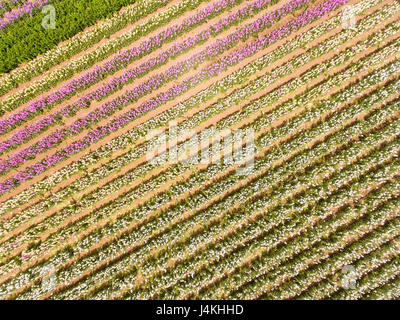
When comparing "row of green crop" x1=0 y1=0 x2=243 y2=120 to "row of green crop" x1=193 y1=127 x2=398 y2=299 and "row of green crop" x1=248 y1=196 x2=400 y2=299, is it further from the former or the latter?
"row of green crop" x1=248 y1=196 x2=400 y2=299

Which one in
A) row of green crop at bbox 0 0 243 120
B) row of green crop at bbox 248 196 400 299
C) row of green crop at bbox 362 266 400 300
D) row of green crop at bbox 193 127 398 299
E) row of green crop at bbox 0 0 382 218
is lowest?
row of green crop at bbox 362 266 400 300

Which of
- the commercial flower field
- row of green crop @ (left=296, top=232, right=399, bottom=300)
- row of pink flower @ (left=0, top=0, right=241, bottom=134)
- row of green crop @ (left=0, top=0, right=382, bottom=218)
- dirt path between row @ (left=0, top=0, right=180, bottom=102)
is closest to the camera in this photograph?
row of green crop @ (left=296, top=232, right=399, bottom=300)

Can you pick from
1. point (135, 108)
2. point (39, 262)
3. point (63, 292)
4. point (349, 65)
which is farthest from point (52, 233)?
point (349, 65)

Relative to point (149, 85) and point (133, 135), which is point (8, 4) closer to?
point (149, 85)

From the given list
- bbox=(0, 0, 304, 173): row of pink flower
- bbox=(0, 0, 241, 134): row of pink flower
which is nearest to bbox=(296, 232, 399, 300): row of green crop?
bbox=(0, 0, 304, 173): row of pink flower

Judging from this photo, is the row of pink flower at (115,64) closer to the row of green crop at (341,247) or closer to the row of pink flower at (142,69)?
the row of pink flower at (142,69)

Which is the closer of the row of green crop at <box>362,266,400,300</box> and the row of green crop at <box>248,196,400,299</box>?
the row of green crop at <box>362,266,400,300</box>
